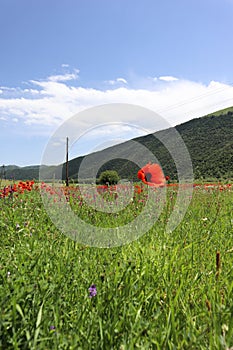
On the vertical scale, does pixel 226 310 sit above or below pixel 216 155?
below

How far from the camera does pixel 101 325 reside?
1.40 meters

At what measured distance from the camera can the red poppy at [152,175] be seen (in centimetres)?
557

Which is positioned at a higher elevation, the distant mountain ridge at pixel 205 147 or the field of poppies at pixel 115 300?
the distant mountain ridge at pixel 205 147

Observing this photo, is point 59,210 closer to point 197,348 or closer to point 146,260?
point 146,260

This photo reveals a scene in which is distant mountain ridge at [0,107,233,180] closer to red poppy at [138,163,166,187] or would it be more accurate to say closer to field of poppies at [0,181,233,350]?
red poppy at [138,163,166,187]

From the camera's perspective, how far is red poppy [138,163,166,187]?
18.3 ft

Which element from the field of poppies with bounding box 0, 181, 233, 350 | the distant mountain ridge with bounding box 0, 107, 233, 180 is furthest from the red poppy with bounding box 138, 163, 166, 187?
the distant mountain ridge with bounding box 0, 107, 233, 180

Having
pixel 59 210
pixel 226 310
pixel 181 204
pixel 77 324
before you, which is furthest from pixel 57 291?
pixel 181 204

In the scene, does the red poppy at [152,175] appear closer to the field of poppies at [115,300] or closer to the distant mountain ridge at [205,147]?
the field of poppies at [115,300]

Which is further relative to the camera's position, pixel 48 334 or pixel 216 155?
pixel 216 155

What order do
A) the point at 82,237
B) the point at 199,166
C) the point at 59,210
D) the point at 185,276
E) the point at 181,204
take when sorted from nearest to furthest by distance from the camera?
1. the point at 185,276
2. the point at 82,237
3. the point at 59,210
4. the point at 181,204
5. the point at 199,166

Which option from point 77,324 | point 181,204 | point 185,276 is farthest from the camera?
point 181,204

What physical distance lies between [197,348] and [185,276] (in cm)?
73

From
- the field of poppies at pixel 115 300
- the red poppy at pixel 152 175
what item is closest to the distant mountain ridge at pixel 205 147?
the red poppy at pixel 152 175
